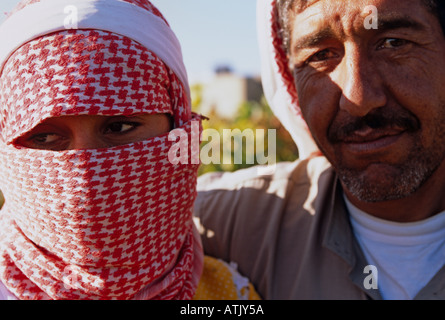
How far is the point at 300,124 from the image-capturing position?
3.10 meters

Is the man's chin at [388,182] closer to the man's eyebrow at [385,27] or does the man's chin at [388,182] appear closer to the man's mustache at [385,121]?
the man's mustache at [385,121]

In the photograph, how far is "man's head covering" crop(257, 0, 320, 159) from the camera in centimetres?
300

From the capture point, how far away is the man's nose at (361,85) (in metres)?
2.34

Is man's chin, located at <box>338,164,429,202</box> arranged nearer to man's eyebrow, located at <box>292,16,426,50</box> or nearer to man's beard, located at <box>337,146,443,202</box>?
man's beard, located at <box>337,146,443,202</box>

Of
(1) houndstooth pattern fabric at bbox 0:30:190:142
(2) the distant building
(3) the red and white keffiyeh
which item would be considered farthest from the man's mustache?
(2) the distant building

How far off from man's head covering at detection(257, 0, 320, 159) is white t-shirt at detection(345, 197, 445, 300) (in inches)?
26.2

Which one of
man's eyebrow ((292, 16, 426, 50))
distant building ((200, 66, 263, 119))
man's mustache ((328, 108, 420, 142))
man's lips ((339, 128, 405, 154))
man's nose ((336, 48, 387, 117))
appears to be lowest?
distant building ((200, 66, 263, 119))

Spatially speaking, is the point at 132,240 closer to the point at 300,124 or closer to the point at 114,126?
the point at 114,126

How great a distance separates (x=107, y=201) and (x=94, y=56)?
0.58 m

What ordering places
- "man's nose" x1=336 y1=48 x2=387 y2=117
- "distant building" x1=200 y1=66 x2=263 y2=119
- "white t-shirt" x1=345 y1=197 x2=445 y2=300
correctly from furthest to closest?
1. "distant building" x1=200 y1=66 x2=263 y2=119
2. "white t-shirt" x1=345 y1=197 x2=445 y2=300
3. "man's nose" x1=336 y1=48 x2=387 y2=117

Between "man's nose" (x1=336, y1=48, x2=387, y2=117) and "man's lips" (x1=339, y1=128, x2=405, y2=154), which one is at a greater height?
"man's nose" (x1=336, y1=48, x2=387, y2=117)

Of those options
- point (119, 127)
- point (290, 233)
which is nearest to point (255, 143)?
point (290, 233)

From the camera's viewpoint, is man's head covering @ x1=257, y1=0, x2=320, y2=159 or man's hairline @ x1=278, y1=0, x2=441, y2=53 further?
man's head covering @ x1=257, y1=0, x2=320, y2=159
